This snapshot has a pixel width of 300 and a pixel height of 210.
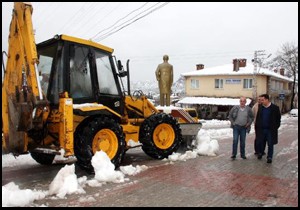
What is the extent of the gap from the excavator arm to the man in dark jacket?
5115mm

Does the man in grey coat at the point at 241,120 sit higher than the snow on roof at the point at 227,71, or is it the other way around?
the snow on roof at the point at 227,71

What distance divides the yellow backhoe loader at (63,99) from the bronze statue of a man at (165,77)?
2993 millimetres

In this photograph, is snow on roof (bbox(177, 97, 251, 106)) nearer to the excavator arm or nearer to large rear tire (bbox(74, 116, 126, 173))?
large rear tire (bbox(74, 116, 126, 173))

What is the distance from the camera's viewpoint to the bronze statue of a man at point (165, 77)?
36.1 ft

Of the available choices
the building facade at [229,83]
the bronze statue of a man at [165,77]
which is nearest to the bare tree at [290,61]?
the building facade at [229,83]

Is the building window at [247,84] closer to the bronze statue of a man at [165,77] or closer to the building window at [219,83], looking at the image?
the building window at [219,83]

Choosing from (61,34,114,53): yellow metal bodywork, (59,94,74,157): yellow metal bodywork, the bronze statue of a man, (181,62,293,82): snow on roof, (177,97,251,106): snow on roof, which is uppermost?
(181,62,293,82): snow on roof

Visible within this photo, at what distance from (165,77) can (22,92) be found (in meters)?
5.59

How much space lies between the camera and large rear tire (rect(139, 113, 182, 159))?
821cm

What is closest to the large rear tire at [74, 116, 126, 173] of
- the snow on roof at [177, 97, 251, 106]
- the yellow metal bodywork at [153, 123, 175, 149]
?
the yellow metal bodywork at [153, 123, 175, 149]

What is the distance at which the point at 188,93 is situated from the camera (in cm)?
4450

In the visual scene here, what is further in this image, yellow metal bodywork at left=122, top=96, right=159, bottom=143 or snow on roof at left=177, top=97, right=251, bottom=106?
snow on roof at left=177, top=97, right=251, bottom=106

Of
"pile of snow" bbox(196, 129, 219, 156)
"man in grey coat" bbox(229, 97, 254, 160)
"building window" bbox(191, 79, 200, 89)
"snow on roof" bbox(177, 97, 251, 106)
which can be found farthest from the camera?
"building window" bbox(191, 79, 200, 89)

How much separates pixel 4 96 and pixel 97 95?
1820 mm
